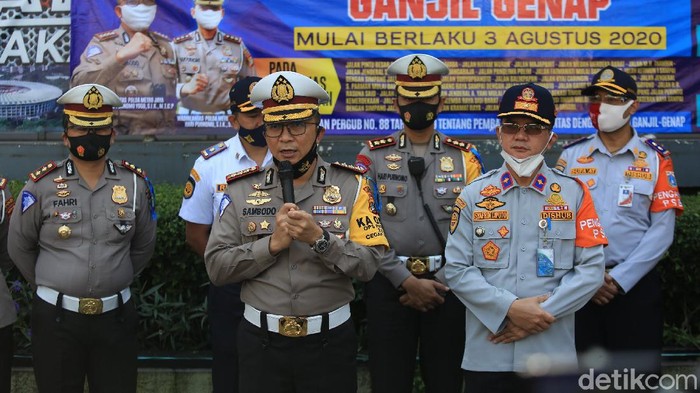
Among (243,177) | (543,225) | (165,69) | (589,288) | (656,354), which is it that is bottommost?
(656,354)

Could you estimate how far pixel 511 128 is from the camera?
Answer: 4086mm

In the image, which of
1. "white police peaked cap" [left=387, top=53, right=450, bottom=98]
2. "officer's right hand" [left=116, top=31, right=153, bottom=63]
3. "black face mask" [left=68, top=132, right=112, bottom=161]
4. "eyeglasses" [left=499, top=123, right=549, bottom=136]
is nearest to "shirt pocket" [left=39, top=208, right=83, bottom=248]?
"black face mask" [left=68, top=132, right=112, bottom=161]

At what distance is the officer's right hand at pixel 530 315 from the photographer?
3.83 meters

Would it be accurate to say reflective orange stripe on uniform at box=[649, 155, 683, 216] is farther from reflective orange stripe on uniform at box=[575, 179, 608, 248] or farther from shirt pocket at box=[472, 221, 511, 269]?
shirt pocket at box=[472, 221, 511, 269]

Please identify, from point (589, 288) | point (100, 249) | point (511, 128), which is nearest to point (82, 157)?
point (100, 249)

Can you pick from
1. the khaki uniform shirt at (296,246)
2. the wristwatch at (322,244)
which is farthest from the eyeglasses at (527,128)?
the wristwatch at (322,244)

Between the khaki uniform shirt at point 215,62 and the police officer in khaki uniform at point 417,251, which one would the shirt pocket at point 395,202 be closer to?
the police officer in khaki uniform at point 417,251

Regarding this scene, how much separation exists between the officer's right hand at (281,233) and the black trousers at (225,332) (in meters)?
1.29

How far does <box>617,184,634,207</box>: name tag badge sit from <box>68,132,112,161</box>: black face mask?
287 centimetres

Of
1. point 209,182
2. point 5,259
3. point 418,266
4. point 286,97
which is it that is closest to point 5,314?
point 5,259

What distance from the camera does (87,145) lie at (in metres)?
4.64

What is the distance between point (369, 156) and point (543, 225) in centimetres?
129

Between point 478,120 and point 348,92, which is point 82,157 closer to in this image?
point 348,92

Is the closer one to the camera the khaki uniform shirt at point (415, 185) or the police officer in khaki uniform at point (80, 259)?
the police officer in khaki uniform at point (80, 259)
